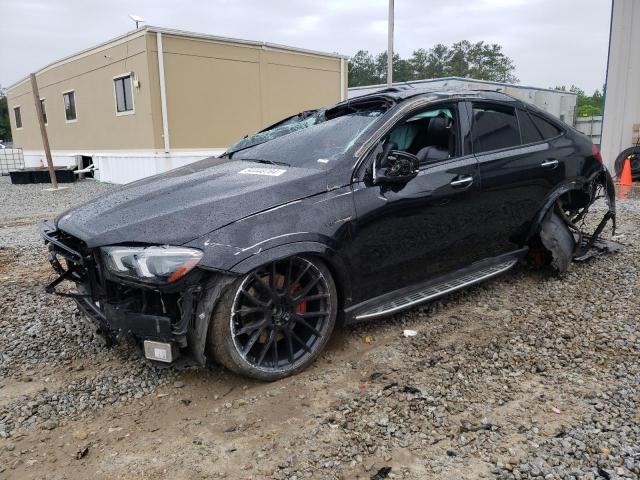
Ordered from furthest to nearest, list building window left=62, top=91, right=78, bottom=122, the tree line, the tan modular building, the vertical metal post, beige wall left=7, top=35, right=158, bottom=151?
the tree line < building window left=62, top=91, right=78, bottom=122 < beige wall left=7, top=35, right=158, bottom=151 < the tan modular building < the vertical metal post

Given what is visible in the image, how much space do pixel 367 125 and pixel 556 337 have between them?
198 centimetres

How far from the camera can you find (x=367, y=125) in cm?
343

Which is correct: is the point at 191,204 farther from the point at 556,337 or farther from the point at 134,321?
the point at 556,337

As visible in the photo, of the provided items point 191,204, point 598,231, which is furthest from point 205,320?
point 598,231

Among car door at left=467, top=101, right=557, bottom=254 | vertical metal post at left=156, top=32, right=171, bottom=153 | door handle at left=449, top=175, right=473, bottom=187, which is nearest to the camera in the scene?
door handle at left=449, top=175, right=473, bottom=187

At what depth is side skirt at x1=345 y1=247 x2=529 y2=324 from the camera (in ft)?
10.6

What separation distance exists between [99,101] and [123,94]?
208 centimetres

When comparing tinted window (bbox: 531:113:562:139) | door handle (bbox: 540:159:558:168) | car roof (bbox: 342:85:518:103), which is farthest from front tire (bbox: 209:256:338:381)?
tinted window (bbox: 531:113:562:139)

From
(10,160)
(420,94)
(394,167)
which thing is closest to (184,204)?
(394,167)

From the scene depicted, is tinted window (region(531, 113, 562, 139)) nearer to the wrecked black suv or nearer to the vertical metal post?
the wrecked black suv

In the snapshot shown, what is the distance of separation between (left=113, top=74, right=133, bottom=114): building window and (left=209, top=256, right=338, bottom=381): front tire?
13809 mm

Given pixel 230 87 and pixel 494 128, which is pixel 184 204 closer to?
pixel 494 128

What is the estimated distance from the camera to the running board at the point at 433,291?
331 cm

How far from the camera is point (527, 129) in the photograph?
436 centimetres
